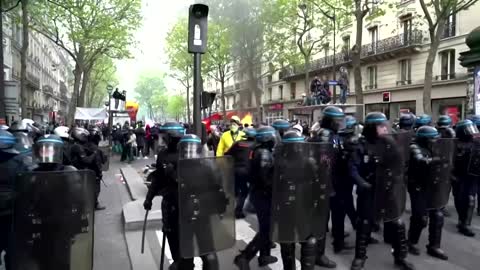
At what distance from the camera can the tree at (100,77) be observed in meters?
41.6

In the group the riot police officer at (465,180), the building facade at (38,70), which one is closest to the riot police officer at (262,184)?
the riot police officer at (465,180)

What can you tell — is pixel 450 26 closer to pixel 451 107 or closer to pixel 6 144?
pixel 451 107

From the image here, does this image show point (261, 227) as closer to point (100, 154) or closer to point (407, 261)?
point (407, 261)

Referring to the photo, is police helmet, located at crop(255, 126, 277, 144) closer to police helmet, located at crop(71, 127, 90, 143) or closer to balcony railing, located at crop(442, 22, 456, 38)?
police helmet, located at crop(71, 127, 90, 143)

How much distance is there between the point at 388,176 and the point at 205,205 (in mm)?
1825

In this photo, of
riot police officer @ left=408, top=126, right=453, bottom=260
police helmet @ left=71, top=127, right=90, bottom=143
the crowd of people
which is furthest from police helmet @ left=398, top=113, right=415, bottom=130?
police helmet @ left=71, top=127, right=90, bottom=143

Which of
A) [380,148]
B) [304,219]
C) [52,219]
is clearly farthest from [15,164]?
[380,148]

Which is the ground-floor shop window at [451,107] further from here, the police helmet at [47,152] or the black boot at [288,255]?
the police helmet at [47,152]

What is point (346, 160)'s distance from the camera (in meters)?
4.66

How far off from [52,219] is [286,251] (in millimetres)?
2039

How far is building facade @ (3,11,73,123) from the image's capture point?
33844 millimetres

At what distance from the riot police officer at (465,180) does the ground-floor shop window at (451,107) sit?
17149 mm

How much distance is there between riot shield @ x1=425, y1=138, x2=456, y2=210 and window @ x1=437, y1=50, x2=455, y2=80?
20.4m

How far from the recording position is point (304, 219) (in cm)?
375
